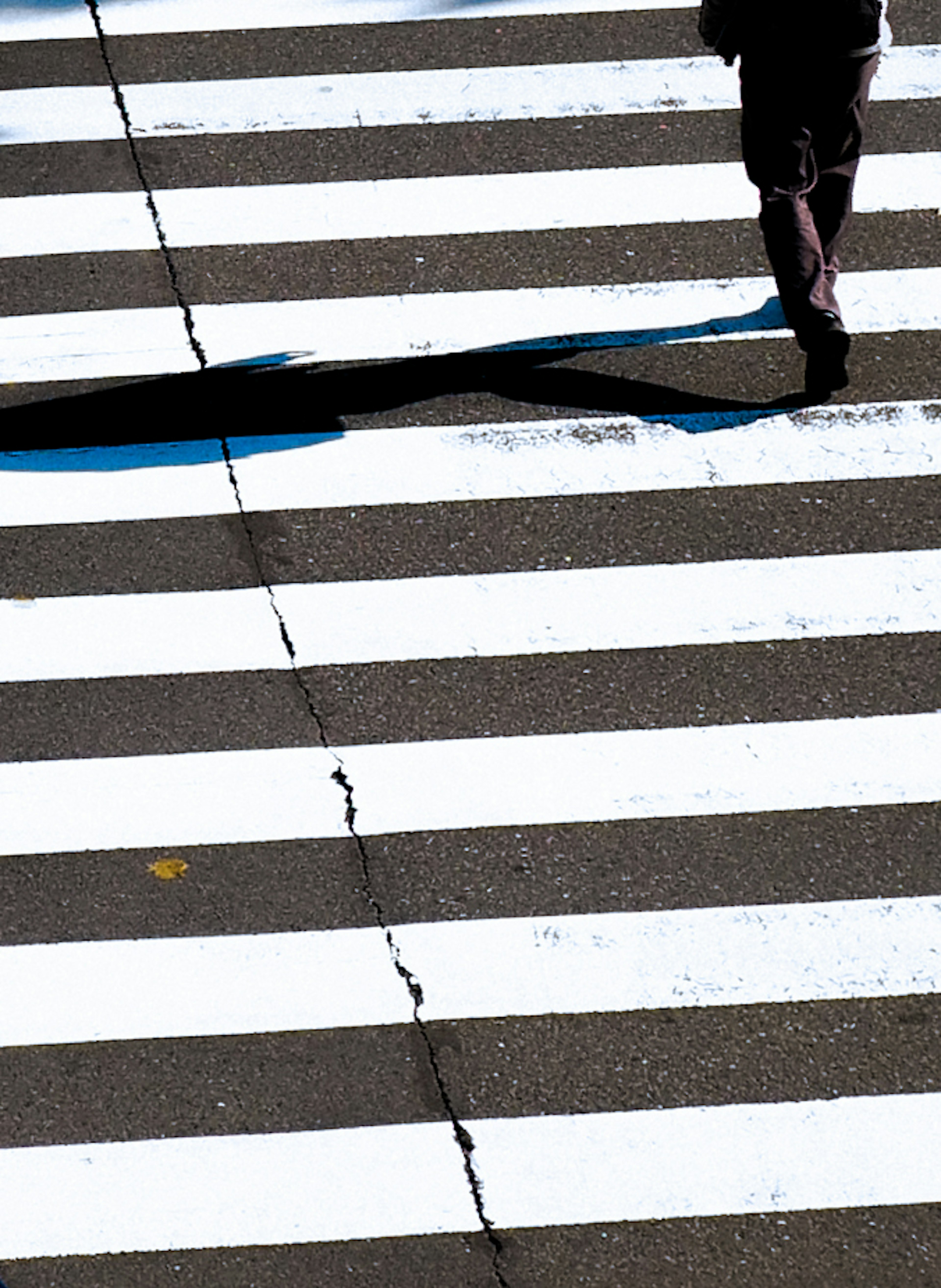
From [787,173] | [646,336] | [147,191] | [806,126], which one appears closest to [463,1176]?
[646,336]

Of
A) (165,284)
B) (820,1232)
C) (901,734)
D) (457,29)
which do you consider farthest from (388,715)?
(457,29)

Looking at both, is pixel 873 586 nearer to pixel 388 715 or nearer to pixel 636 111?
pixel 388 715

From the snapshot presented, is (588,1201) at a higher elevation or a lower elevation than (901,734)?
lower

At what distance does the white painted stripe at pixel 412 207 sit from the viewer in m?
7.00

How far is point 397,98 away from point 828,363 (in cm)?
254

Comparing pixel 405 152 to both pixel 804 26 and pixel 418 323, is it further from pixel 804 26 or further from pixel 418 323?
pixel 804 26

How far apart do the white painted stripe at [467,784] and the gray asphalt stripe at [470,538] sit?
73cm

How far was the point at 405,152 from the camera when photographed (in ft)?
24.3

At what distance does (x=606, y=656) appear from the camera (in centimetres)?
544

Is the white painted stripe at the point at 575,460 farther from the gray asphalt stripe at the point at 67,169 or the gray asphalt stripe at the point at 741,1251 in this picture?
the gray asphalt stripe at the point at 741,1251

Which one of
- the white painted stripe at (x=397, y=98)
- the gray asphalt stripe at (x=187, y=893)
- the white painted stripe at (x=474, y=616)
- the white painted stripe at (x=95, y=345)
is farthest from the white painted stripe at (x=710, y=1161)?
the white painted stripe at (x=397, y=98)

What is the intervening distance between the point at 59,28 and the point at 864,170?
3.57 meters

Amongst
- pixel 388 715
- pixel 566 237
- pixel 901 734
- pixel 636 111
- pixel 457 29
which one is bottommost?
pixel 901 734

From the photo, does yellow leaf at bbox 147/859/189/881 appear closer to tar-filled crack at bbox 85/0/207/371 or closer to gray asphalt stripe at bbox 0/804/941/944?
gray asphalt stripe at bbox 0/804/941/944
